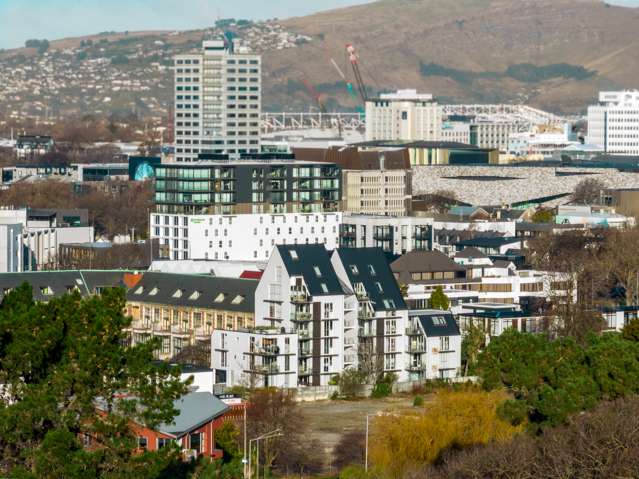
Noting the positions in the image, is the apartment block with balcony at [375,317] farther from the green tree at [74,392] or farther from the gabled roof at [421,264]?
the green tree at [74,392]

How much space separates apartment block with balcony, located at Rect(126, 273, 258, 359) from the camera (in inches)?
2467

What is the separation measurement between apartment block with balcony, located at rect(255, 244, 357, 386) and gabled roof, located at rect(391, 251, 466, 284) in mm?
12977

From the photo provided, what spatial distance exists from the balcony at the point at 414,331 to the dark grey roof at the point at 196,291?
4.42m

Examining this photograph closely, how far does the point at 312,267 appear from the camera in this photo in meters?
60.4

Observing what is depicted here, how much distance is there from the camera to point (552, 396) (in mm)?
43375

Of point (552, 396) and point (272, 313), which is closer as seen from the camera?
point (552, 396)

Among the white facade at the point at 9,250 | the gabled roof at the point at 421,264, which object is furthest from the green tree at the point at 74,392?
the white facade at the point at 9,250

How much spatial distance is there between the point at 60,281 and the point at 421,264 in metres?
13.9

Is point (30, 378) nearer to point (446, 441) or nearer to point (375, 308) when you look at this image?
point (446, 441)

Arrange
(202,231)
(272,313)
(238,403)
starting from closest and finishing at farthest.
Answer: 1. (238,403)
2. (272,313)
3. (202,231)

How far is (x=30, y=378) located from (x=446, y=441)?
13872 millimetres

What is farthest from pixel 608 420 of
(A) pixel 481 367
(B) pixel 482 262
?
(B) pixel 482 262

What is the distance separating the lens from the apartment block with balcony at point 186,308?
62.7 metres

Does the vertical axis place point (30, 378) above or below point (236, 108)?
below
